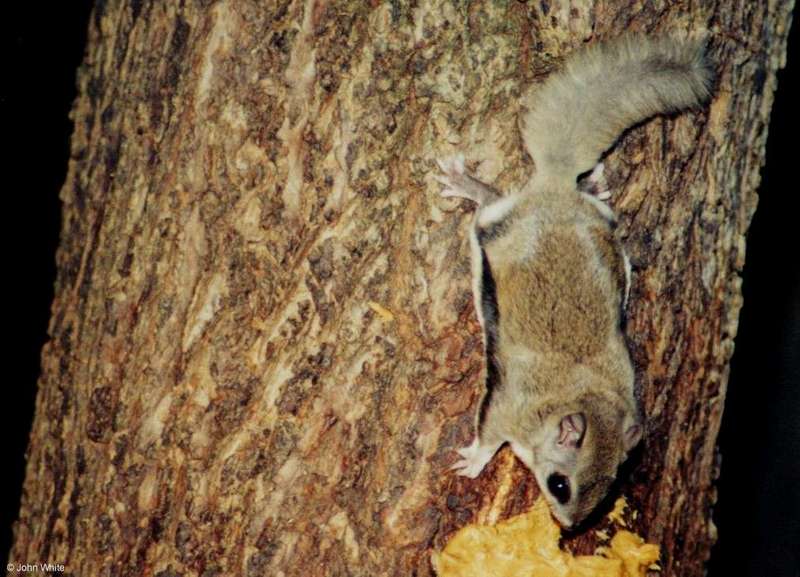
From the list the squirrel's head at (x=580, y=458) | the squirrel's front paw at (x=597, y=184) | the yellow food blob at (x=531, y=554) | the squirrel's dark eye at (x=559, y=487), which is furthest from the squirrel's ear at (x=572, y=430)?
the squirrel's front paw at (x=597, y=184)

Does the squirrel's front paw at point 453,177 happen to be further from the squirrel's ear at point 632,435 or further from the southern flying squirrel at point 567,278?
the squirrel's ear at point 632,435

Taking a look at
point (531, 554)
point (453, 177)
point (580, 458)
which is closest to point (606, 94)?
point (453, 177)

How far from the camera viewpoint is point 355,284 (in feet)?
8.33

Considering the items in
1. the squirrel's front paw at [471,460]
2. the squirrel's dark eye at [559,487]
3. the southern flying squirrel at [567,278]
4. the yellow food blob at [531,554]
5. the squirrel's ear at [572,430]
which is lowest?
the yellow food blob at [531,554]

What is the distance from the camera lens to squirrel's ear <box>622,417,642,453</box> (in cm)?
259

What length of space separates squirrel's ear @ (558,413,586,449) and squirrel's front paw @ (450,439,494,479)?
1.22 ft

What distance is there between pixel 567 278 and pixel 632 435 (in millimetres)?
652

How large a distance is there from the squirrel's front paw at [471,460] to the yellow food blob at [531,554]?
7.8 inches

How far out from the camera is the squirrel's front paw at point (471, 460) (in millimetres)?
2486

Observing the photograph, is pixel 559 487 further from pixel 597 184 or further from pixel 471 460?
pixel 597 184

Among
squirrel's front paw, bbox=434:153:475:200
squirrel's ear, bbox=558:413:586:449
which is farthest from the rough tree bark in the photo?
squirrel's ear, bbox=558:413:586:449

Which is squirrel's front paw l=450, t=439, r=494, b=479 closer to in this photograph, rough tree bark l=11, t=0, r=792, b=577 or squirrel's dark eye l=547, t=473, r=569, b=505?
rough tree bark l=11, t=0, r=792, b=577

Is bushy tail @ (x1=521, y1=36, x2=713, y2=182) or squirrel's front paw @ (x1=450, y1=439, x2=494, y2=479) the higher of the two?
bushy tail @ (x1=521, y1=36, x2=713, y2=182)

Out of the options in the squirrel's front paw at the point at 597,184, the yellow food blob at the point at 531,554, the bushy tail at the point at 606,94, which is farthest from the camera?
the squirrel's front paw at the point at 597,184
